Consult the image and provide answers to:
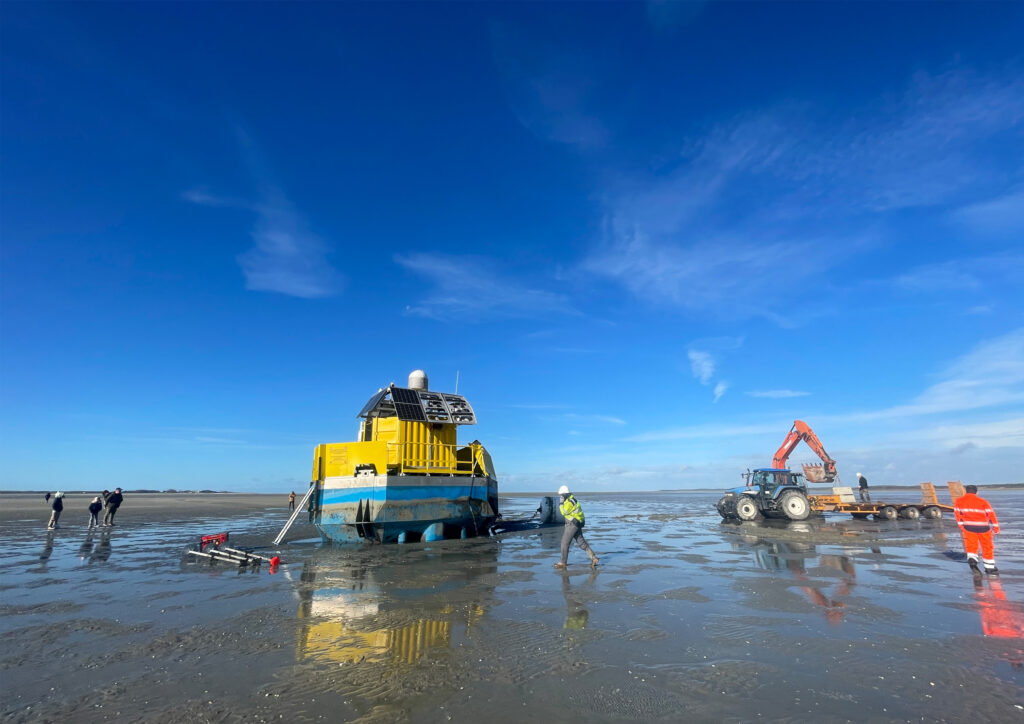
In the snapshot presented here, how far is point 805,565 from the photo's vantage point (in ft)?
34.9

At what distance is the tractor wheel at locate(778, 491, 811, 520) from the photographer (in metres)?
20.9

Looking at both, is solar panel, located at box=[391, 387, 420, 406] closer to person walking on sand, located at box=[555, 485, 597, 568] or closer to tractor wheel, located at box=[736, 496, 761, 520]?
person walking on sand, located at box=[555, 485, 597, 568]

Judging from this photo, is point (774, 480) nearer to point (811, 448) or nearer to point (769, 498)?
point (769, 498)

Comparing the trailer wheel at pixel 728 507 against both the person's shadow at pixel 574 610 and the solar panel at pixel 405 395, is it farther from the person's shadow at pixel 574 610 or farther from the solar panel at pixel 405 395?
the person's shadow at pixel 574 610

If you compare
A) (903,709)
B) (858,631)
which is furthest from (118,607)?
(858,631)

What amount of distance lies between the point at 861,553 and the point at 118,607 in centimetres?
1567

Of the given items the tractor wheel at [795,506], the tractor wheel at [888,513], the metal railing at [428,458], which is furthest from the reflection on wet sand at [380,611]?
the tractor wheel at [888,513]

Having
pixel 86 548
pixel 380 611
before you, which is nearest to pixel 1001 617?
pixel 380 611

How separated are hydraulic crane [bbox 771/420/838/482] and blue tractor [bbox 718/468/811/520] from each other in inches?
312

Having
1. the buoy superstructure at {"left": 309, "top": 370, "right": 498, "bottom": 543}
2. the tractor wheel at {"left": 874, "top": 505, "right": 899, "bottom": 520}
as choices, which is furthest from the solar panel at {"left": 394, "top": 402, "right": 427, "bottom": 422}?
the tractor wheel at {"left": 874, "top": 505, "right": 899, "bottom": 520}

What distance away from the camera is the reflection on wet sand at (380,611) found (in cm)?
538

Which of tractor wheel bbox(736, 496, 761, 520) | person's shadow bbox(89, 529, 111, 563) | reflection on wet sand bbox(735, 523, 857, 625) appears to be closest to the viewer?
reflection on wet sand bbox(735, 523, 857, 625)

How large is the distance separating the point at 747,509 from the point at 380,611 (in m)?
19.2

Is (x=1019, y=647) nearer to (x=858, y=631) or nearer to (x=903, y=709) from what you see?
(x=858, y=631)
